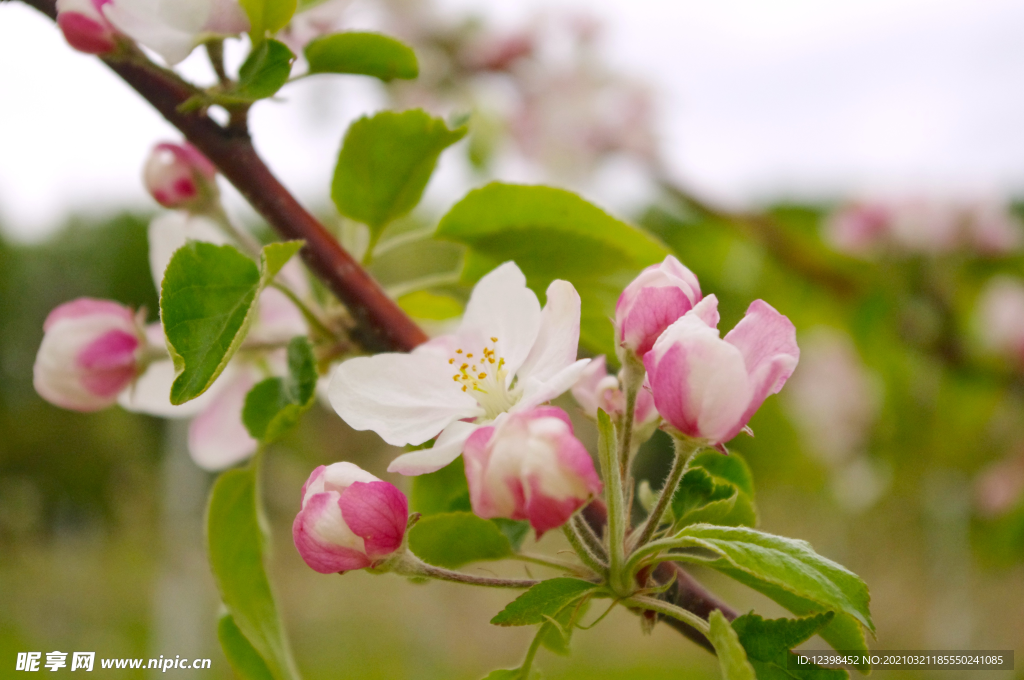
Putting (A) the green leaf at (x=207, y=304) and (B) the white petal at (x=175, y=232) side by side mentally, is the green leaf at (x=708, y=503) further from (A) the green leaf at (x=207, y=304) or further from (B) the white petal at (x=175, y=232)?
(B) the white petal at (x=175, y=232)

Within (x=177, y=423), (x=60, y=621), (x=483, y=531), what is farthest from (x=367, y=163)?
(x=60, y=621)

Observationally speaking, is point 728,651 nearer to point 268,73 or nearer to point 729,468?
point 729,468

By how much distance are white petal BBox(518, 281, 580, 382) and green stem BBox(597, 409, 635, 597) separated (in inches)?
1.2

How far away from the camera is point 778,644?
278mm

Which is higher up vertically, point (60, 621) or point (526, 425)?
point (526, 425)

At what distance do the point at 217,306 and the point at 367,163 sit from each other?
0.13 metres

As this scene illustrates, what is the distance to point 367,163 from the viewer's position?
403 millimetres

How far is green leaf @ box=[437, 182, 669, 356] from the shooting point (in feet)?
1.33

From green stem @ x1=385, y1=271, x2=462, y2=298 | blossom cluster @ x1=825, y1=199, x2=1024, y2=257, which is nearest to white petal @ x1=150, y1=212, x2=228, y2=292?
green stem @ x1=385, y1=271, x2=462, y2=298

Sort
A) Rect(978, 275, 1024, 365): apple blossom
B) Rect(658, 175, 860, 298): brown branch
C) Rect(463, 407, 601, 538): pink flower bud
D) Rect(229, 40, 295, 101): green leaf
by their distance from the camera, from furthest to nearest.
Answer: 1. Rect(978, 275, 1024, 365): apple blossom
2. Rect(658, 175, 860, 298): brown branch
3. Rect(229, 40, 295, 101): green leaf
4. Rect(463, 407, 601, 538): pink flower bud

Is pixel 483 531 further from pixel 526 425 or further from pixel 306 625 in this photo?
pixel 306 625

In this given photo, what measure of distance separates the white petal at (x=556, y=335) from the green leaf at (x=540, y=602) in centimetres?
8

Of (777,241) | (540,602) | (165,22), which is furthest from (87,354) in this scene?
(777,241)

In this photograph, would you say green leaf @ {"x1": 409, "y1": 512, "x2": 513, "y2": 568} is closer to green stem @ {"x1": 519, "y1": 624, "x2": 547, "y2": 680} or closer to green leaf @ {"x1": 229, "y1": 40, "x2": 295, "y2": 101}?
green stem @ {"x1": 519, "y1": 624, "x2": 547, "y2": 680}
